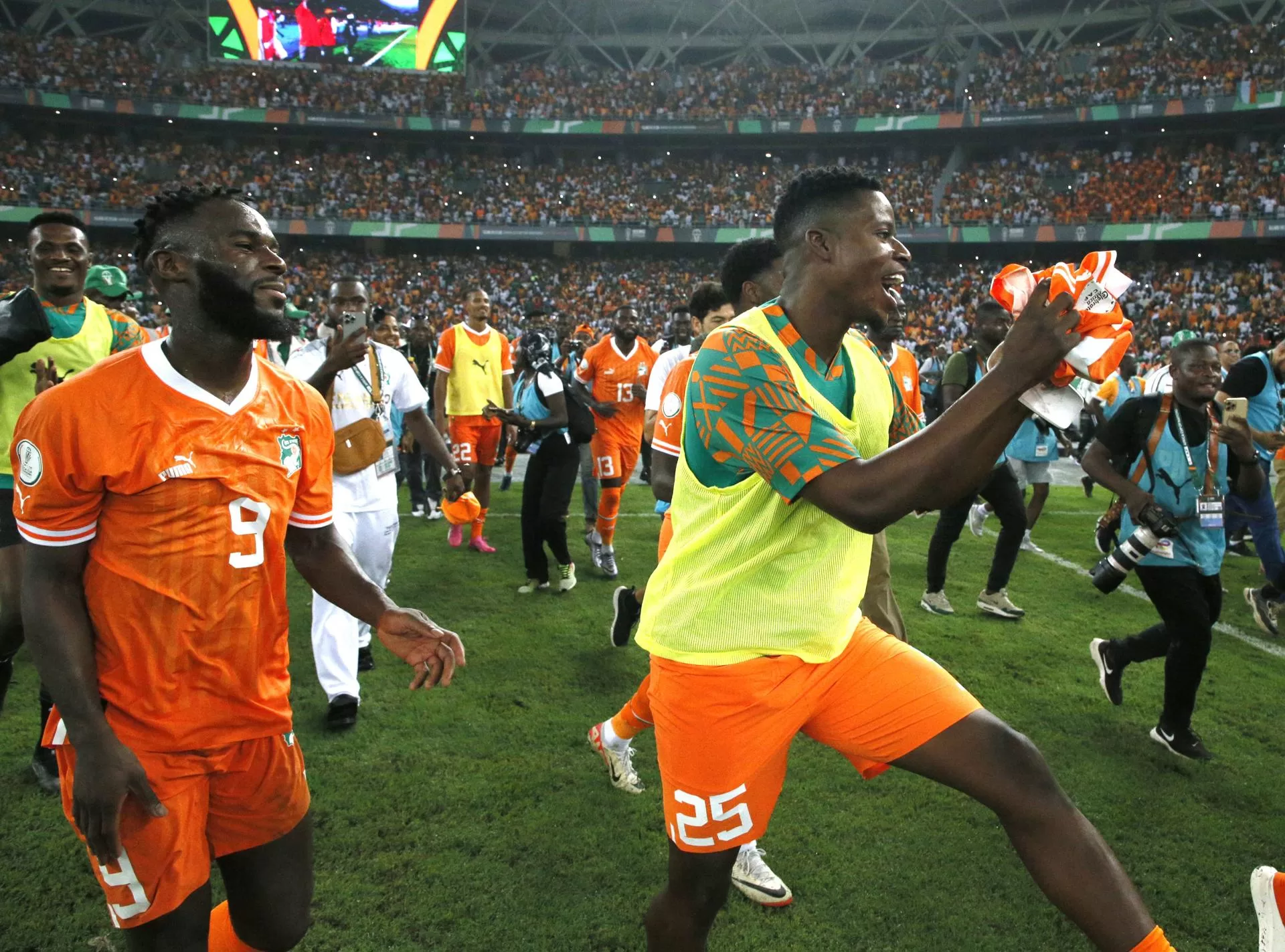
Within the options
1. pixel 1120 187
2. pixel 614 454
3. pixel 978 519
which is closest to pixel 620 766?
pixel 614 454

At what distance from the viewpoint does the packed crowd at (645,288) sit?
1140 inches

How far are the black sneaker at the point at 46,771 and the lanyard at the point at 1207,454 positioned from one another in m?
5.38

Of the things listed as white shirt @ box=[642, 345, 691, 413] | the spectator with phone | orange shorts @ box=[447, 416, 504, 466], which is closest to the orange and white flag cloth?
white shirt @ box=[642, 345, 691, 413]

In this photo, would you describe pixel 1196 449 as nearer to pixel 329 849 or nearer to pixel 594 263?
pixel 329 849

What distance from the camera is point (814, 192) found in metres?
2.31

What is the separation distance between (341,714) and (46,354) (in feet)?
7.34

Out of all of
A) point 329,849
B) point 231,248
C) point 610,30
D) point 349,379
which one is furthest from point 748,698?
point 610,30

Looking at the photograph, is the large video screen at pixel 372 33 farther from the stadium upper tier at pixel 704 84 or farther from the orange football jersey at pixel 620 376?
the orange football jersey at pixel 620 376

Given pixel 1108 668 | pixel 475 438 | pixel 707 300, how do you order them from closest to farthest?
pixel 1108 668
pixel 707 300
pixel 475 438

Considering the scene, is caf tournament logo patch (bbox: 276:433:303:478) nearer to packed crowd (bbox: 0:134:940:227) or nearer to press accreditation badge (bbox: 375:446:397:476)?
press accreditation badge (bbox: 375:446:397:476)

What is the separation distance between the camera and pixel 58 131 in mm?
36344

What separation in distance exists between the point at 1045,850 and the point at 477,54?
150 feet

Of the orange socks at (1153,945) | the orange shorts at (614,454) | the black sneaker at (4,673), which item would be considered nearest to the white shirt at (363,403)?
the black sneaker at (4,673)

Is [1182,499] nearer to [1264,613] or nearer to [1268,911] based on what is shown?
[1268,911]
